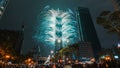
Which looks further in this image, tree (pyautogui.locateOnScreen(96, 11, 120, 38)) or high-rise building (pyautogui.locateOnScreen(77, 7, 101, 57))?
high-rise building (pyautogui.locateOnScreen(77, 7, 101, 57))

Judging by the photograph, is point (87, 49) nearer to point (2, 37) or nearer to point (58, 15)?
point (58, 15)

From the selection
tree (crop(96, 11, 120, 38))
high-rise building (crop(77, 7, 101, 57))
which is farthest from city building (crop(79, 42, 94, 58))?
tree (crop(96, 11, 120, 38))

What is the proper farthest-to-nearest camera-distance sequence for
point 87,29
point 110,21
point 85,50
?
point 87,29, point 85,50, point 110,21

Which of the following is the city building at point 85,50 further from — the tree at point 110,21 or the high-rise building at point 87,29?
the tree at point 110,21

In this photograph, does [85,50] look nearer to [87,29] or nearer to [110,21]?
[87,29]

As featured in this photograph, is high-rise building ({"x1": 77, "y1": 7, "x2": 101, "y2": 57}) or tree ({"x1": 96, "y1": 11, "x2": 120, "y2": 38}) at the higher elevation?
high-rise building ({"x1": 77, "y1": 7, "x2": 101, "y2": 57})

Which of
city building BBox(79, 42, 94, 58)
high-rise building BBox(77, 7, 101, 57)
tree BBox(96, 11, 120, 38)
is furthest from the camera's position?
high-rise building BBox(77, 7, 101, 57)

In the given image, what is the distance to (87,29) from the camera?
6831 inches

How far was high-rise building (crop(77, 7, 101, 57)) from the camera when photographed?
168 m

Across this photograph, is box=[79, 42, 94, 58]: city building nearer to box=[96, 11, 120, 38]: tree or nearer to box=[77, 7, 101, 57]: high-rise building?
box=[77, 7, 101, 57]: high-rise building

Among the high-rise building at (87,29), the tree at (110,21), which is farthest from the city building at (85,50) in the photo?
the tree at (110,21)

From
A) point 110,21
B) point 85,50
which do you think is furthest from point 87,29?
point 110,21

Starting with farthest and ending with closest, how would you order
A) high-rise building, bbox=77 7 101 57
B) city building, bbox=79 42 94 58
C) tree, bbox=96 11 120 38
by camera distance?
high-rise building, bbox=77 7 101 57 < city building, bbox=79 42 94 58 < tree, bbox=96 11 120 38

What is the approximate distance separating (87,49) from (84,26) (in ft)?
119
